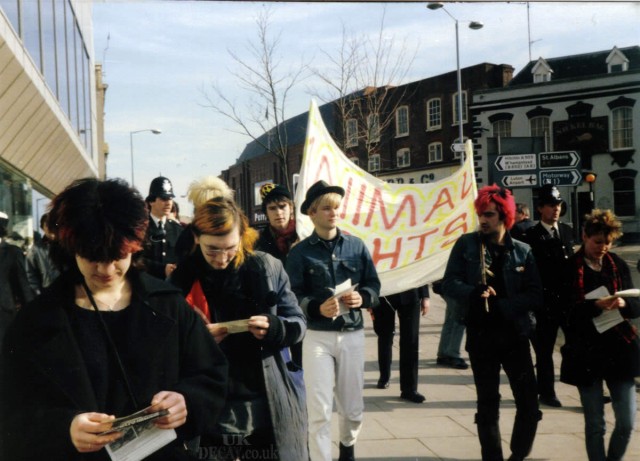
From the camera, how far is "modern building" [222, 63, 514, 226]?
18.0 ft

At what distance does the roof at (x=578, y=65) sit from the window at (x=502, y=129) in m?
0.49

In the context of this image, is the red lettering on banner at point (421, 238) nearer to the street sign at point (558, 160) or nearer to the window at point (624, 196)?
the street sign at point (558, 160)

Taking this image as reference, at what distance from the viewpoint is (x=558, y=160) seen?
5.72 metres

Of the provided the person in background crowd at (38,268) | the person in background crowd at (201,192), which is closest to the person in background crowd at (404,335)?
the person in background crowd at (201,192)

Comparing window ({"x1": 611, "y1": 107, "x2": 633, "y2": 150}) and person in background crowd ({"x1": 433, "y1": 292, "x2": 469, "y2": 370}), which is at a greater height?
window ({"x1": 611, "y1": 107, "x2": 633, "y2": 150})

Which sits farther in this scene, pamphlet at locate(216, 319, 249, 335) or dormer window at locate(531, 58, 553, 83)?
dormer window at locate(531, 58, 553, 83)

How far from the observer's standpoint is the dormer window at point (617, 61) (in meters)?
5.33

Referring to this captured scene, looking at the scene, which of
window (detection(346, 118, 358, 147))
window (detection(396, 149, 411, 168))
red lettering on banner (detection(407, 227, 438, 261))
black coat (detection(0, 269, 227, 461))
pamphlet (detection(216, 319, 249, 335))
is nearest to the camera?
black coat (detection(0, 269, 227, 461))

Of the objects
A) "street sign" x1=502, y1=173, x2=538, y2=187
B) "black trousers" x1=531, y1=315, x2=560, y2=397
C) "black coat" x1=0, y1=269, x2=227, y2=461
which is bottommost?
"black trousers" x1=531, y1=315, x2=560, y2=397

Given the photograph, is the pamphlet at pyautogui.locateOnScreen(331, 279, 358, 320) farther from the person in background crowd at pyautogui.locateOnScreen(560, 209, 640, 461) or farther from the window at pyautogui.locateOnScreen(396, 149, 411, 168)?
the window at pyautogui.locateOnScreen(396, 149, 411, 168)

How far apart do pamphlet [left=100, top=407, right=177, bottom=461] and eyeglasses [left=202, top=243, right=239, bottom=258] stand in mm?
1085

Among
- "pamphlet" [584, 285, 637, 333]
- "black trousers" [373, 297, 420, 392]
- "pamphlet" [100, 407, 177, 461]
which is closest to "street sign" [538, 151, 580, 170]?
"pamphlet" [584, 285, 637, 333]

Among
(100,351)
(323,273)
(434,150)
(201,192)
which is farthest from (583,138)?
(100,351)

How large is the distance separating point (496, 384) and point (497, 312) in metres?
0.46
